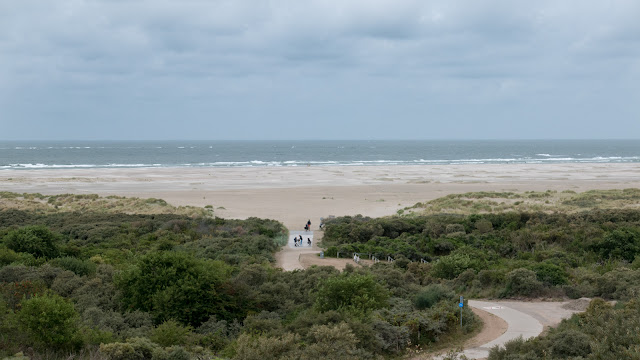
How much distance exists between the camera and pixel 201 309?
48.9 feet

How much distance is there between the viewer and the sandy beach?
153 feet

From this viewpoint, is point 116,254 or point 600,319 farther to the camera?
point 116,254

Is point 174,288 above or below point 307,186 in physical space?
above

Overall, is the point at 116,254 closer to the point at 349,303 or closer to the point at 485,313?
the point at 349,303

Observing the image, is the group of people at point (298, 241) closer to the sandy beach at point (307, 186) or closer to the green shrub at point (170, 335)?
the sandy beach at point (307, 186)

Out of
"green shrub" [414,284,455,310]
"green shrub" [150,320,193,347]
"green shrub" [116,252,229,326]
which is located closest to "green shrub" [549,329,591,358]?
"green shrub" [414,284,455,310]

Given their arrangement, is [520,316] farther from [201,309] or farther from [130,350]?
[130,350]

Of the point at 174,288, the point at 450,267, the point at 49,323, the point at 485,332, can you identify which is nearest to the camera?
the point at 49,323

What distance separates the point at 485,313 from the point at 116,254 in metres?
15.0

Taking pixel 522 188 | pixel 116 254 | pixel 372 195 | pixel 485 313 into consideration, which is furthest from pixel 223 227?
pixel 522 188

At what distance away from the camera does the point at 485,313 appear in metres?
15.8

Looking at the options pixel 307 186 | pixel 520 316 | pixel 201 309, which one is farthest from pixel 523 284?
pixel 307 186

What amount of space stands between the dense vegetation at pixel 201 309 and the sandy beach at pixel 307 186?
62.2 ft

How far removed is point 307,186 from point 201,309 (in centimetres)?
5050
